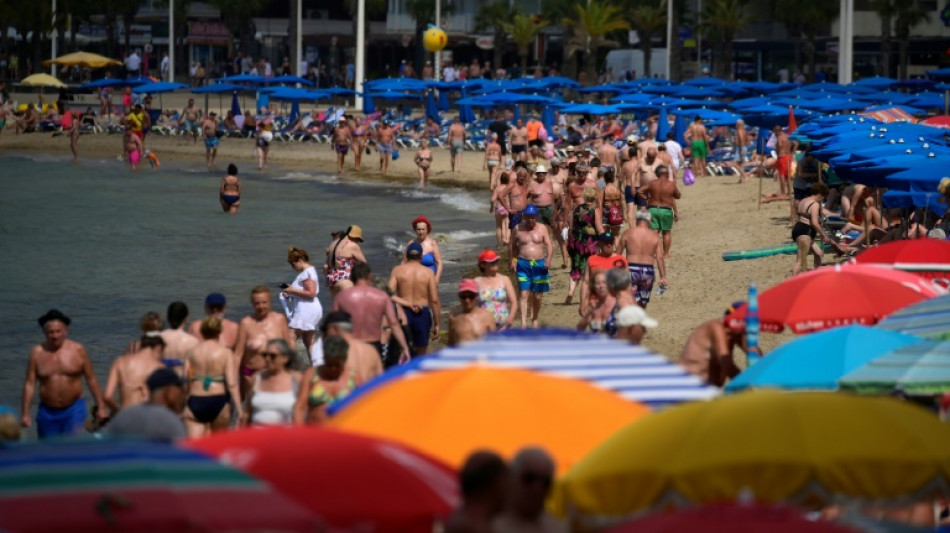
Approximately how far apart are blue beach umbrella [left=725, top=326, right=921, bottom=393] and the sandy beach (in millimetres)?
6376

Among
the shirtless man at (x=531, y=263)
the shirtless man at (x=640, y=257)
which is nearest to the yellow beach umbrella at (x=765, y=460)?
the shirtless man at (x=640, y=257)

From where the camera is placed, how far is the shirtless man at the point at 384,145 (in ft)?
126

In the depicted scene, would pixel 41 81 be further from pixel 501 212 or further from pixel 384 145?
→ pixel 501 212

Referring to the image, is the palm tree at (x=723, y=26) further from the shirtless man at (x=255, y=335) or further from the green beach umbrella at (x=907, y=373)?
the green beach umbrella at (x=907, y=373)

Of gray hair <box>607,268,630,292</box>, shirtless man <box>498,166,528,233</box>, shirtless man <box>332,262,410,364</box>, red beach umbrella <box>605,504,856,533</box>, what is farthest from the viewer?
shirtless man <box>498,166,528,233</box>

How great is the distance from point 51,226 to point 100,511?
88.0 ft

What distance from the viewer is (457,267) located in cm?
2319

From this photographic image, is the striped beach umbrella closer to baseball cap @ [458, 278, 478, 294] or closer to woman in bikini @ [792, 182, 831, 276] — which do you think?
baseball cap @ [458, 278, 478, 294]

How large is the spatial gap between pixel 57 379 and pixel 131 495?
19.4ft

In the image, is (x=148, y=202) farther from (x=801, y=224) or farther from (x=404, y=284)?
(x=404, y=284)

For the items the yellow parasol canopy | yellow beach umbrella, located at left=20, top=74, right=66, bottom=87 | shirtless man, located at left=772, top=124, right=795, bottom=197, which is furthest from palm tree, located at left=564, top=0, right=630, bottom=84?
shirtless man, located at left=772, top=124, right=795, bottom=197

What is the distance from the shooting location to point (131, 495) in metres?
4.85

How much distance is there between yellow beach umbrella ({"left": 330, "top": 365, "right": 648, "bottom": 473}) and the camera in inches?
245

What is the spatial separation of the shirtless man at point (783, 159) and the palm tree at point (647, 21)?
32801 mm
